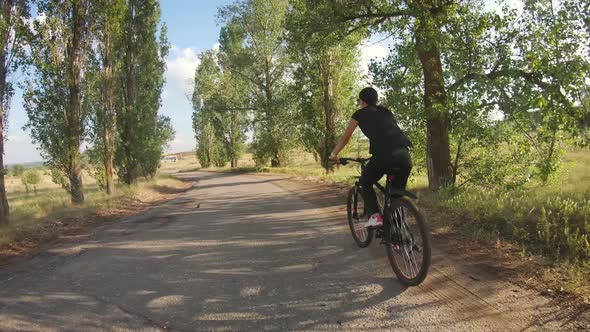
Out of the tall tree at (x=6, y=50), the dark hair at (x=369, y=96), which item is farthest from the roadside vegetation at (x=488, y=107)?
the tall tree at (x=6, y=50)

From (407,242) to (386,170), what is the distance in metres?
0.92

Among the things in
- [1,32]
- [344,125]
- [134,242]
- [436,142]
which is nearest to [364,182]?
[134,242]

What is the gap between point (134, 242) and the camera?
295 inches

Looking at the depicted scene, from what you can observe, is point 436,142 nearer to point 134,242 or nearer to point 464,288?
point 464,288

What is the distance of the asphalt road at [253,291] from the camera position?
11.5ft

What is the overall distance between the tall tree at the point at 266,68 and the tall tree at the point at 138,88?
332 inches

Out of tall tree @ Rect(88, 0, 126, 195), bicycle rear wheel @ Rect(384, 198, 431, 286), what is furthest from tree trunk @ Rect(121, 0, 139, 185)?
bicycle rear wheel @ Rect(384, 198, 431, 286)

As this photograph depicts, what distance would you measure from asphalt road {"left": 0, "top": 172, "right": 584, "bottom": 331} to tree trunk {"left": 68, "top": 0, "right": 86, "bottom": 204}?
8.63 m

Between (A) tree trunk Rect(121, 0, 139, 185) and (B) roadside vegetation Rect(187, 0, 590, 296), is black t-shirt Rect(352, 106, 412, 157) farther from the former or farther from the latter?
(A) tree trunk Rect(121, 0, 139, 185)

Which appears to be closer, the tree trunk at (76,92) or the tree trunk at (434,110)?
the tree trunk at (434,110)

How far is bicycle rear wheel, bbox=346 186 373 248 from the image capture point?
5.85 meters

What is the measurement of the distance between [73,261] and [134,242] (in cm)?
131

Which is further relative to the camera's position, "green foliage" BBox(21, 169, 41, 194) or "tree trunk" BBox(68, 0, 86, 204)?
"green foliage" BBox(21, 169, 41, 194)

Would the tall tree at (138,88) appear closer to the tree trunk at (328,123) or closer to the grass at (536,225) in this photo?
the tree trunk at (328,123)
